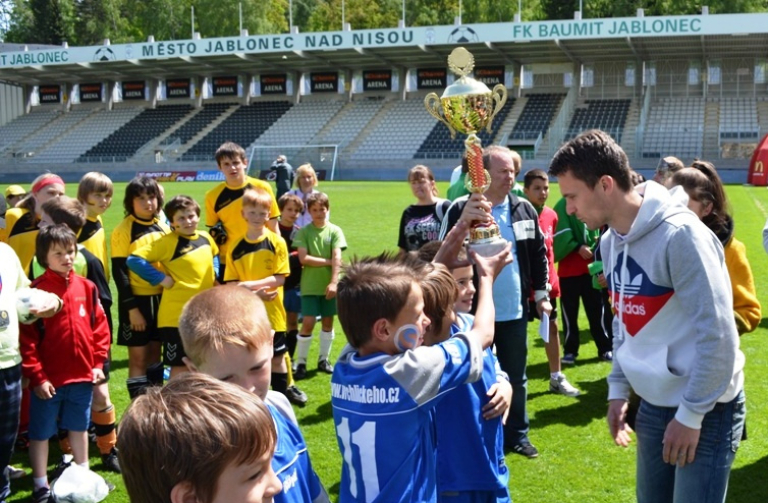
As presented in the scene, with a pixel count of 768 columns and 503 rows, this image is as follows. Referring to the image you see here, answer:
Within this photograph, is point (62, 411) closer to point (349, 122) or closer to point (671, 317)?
point (671, 317)

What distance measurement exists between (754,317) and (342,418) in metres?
2.30

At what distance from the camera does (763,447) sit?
5094mm

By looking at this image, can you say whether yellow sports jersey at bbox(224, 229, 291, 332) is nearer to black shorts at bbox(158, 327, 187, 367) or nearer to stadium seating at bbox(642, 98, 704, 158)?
black shorts at bbox(158, 327, 187, 367)

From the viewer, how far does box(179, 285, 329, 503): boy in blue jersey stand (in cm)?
224

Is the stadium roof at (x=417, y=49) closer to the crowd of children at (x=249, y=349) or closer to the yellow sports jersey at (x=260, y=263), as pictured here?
the crowd of children at (x=249, y=349)

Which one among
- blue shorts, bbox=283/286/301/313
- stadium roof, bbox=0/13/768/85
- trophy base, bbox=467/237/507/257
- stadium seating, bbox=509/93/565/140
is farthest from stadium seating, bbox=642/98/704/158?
trophy base, bbox=467/237/507/257

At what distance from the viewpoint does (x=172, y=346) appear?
17.6 feet

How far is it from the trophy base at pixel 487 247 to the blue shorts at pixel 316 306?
3.92 meters

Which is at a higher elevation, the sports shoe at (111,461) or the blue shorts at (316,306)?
the blue shorts at (316,306)

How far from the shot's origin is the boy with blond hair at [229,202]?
6.34 meters

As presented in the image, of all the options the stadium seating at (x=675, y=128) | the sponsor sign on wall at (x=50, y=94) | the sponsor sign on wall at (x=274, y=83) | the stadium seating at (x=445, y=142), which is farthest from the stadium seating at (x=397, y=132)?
the sponsor sign on wall at (x=50, y=94)

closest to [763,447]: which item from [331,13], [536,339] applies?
[536,339]

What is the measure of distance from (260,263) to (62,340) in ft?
5.45

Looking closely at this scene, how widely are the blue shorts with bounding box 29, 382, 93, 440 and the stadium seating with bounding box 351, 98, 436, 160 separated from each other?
3723 cm
